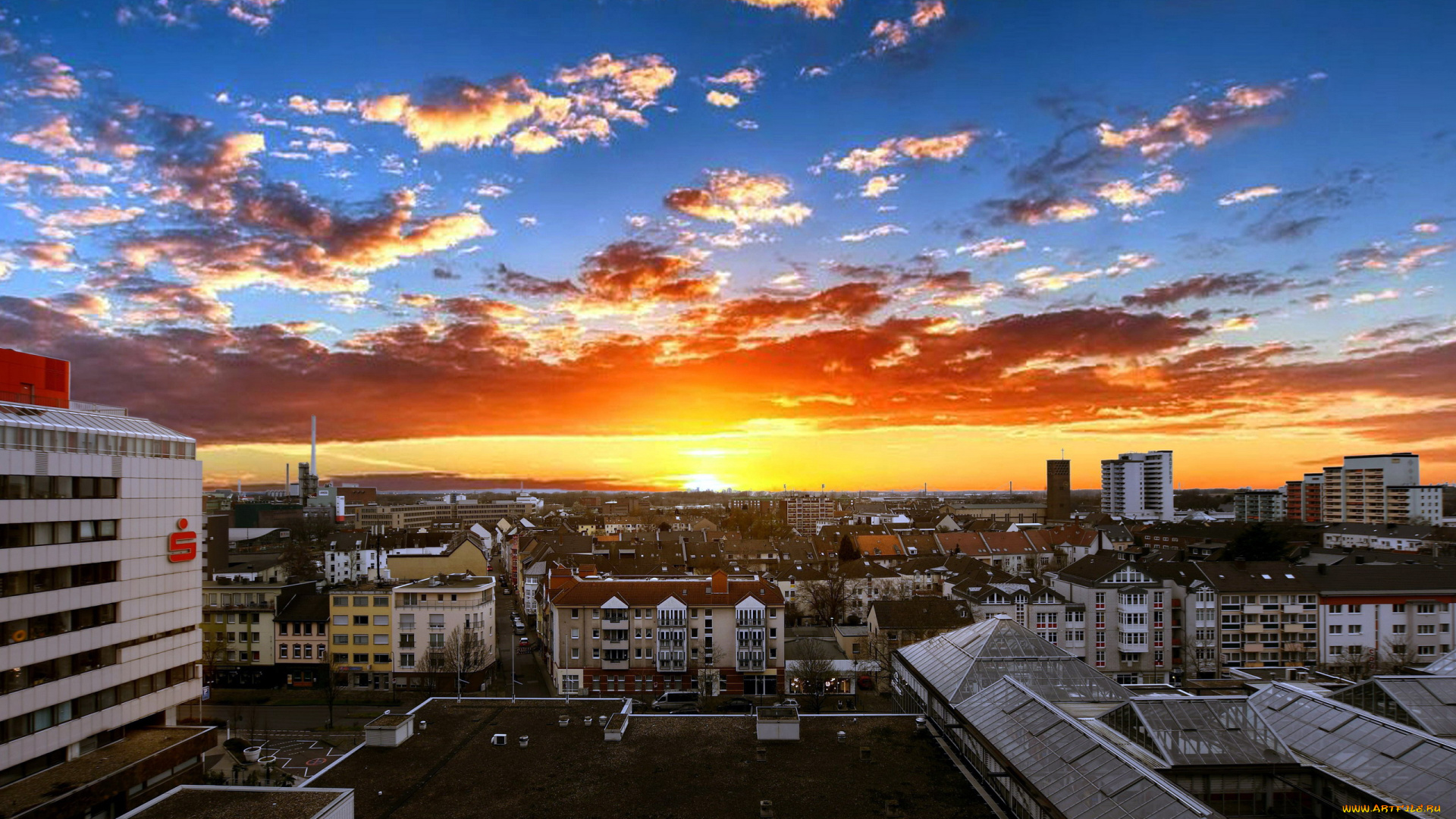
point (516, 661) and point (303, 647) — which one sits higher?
point (303, 647)

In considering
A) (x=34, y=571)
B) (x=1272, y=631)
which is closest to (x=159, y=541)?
(x=34, y=571)

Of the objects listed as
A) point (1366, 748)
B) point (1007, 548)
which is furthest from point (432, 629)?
point (1007, 548)

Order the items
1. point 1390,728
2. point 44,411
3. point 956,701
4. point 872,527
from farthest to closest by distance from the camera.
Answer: point 872,527 → point 44,411 → point 956,701 → point 1390,728

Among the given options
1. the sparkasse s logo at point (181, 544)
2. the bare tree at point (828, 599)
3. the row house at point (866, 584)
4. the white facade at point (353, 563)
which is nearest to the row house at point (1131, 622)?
A: the row house at point (866, 584)

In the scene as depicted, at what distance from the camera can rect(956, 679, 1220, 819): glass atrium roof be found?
899 inches

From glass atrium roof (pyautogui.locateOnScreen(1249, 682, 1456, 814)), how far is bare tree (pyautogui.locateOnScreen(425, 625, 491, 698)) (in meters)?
59.9

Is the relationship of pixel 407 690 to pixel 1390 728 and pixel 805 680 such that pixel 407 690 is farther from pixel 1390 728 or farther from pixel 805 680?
pixel 1390 728

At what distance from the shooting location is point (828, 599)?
318 ft

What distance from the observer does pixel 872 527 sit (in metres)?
167

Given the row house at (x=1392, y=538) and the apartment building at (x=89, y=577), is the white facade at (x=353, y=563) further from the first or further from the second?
the row house at (x=1392, y=538)

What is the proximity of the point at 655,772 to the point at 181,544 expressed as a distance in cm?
3152

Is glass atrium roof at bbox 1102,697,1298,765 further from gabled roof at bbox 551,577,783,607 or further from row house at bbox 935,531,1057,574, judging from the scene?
row house at bbox 935,531,1057,574

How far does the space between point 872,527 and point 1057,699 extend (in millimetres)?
129091

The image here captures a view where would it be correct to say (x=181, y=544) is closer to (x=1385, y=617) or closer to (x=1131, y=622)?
(x=1131, y=622)
